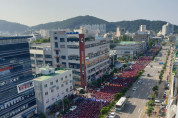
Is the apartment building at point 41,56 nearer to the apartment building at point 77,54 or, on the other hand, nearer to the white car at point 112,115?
the apartment building at point 77,54

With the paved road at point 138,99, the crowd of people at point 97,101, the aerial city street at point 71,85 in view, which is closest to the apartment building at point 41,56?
the aerial city street at point 71,85

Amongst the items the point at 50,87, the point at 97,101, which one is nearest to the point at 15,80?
the point at 50,87

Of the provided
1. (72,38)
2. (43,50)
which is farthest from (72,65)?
(43,50)

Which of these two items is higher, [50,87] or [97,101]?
[50,87]

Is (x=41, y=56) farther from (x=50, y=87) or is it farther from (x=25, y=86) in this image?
(x=25, y=86)

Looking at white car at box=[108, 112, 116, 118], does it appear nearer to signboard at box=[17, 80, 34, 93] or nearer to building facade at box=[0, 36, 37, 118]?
building facade at box=[0, 36, 37, 118]

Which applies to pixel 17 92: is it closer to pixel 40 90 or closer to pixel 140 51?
pixel 40 90
